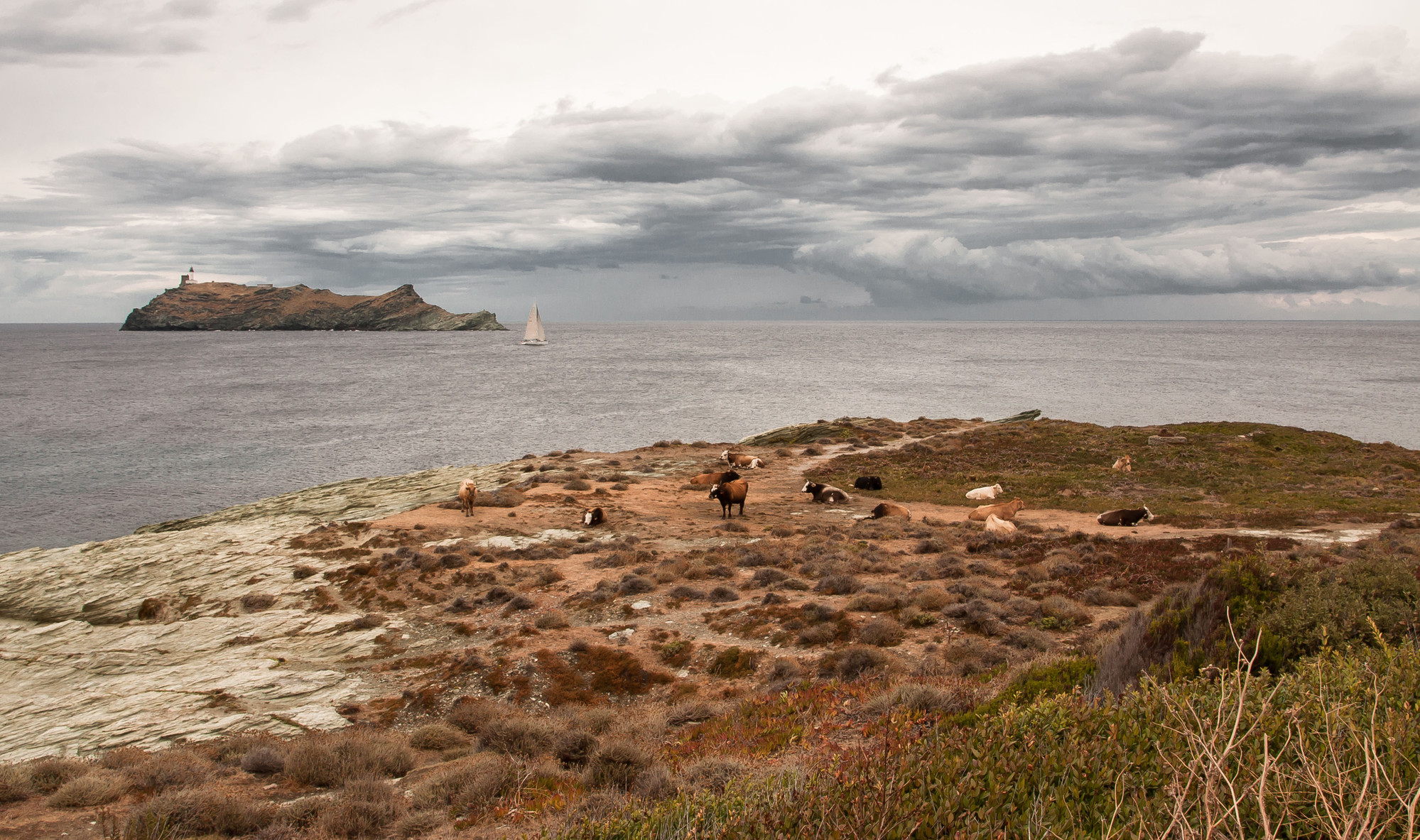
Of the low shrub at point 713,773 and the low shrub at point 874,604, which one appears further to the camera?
the low shrub at point 874,604

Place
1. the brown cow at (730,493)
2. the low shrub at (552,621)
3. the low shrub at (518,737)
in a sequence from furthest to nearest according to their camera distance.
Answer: the brown cow at (730,493), the low shrub at (552,621), the low shrub at (518,737)

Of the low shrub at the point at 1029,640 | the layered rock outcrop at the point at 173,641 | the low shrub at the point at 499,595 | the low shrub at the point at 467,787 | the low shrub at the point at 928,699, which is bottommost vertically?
the layered rock outcrop at the point at 173,641

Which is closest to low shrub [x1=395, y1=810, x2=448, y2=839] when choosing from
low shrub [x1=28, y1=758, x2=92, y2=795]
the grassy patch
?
low shrub [x1=28, y1=758, x2=92, y2=795]

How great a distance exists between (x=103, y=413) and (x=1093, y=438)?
299ft

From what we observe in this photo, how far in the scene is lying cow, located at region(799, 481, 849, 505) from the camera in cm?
3114

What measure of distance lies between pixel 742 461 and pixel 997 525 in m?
17.8

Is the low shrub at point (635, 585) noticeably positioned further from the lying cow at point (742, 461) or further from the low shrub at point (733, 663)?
the lying cow at point (742, 461)

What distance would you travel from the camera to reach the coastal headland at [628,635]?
8.01 meters

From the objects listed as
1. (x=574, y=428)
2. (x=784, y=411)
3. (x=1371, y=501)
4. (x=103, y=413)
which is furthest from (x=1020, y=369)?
(x=103, y=413)

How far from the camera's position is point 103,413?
251ft

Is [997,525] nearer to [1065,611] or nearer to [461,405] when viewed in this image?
[1065,611]

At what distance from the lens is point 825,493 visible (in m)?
31.5

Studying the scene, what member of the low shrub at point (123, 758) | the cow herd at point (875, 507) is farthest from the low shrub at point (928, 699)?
the cow herd at point (875, 507)

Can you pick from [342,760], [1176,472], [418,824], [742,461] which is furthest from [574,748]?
[1176,472]
